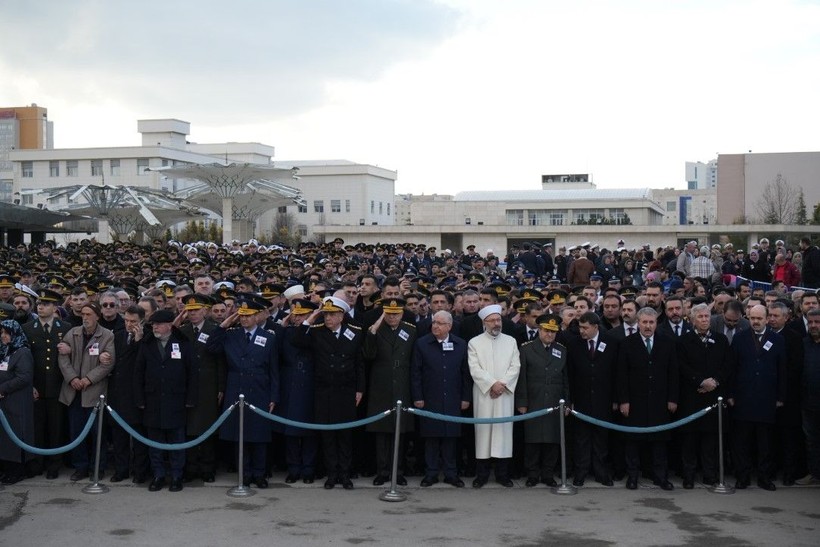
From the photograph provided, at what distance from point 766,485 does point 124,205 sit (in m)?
52.3

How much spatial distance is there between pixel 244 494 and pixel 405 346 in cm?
217

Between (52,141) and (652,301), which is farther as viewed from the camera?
(52,141)

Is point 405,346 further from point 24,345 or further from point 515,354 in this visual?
point 24,345

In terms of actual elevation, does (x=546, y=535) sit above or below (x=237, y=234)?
below

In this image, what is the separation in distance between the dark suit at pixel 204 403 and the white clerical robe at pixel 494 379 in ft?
8.52

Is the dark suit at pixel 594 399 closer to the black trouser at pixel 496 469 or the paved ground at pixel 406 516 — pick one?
the paved ground at pixel 406 516

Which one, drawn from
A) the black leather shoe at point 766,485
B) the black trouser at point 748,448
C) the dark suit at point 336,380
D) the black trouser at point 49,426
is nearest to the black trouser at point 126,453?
the black trouser at point 49,426

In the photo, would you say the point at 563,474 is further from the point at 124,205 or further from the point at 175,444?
the point at 124,205

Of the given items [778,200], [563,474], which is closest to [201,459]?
[563,474]

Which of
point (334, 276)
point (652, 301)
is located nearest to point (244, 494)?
point (652, 301)

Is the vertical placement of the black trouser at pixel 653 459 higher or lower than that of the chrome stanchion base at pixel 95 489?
higher

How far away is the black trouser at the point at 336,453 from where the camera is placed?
9.58 m

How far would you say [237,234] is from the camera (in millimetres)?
61938

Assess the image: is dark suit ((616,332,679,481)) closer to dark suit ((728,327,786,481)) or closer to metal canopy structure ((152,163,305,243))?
dark suit ((728,327,786,481))
